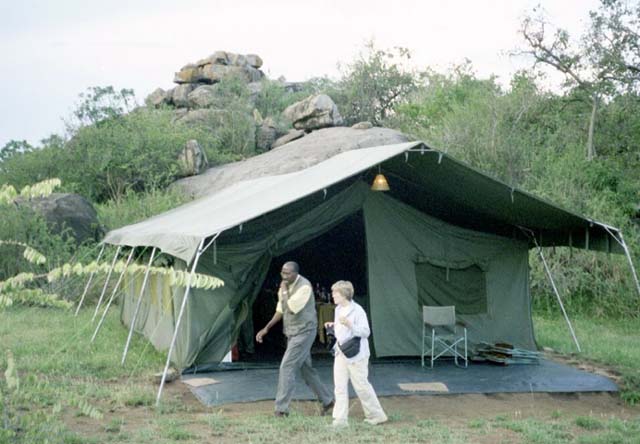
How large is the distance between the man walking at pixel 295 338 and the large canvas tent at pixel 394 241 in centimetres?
96

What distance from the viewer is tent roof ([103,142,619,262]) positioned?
7.54 meters

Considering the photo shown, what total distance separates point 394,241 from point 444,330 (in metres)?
1.13

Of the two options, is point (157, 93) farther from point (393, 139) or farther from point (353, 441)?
point (353, 441)

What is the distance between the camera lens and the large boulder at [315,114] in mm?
24234

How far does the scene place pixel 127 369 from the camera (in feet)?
27.5

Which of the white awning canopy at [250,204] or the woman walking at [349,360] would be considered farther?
the white awning canopy at [250,204]

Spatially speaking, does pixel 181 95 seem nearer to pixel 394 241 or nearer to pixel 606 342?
pixel 606 342

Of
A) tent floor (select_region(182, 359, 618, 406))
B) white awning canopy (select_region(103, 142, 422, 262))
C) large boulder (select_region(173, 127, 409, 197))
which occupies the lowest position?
tent floor (select_region(182, 359, 618, 406))

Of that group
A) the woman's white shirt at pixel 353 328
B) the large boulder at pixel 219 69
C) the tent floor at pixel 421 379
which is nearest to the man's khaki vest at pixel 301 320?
the woman's white shirt at pixel 353 328

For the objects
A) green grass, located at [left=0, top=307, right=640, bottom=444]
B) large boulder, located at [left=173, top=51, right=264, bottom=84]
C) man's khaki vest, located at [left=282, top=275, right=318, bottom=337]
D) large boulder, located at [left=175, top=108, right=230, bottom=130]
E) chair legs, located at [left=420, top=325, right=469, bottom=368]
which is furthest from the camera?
large boulder, located at [left=173, top=51, right=264, bottom=84]

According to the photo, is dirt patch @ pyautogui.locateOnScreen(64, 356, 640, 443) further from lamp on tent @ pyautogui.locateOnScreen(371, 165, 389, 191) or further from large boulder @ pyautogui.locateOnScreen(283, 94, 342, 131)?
large boulder @ pyautogui.locateOnScreen(283, 94, 342, 131)

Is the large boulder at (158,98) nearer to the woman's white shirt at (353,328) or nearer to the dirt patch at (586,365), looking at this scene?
the dirt patch at (586,365)

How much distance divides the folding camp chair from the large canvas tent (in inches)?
9.2

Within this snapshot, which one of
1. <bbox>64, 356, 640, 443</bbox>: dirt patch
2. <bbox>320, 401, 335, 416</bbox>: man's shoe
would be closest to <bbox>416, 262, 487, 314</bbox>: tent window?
<bbox>64, 356, 640, 443</bbox>: dirt patch
